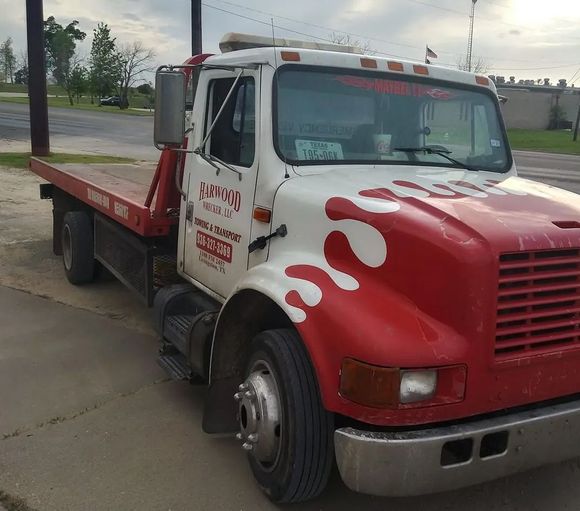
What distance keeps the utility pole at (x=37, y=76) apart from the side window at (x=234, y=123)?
13170 mm

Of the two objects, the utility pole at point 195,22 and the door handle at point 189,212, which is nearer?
the door handle at point 189,212

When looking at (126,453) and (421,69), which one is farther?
(421,69)

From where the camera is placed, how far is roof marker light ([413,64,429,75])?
3.93 meters

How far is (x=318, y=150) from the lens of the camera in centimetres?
356

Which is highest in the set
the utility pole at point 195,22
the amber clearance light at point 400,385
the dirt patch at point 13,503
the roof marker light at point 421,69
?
the utility pole at point 195,22

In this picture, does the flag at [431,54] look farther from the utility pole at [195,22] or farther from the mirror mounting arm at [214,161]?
the utility pole at [195,22]

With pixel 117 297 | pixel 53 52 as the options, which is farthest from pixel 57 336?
pixel 53 52

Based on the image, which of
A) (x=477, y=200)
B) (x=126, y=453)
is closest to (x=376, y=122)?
(x=477, y=200)

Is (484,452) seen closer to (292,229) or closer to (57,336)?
(292,229)

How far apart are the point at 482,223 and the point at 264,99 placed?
1.46m

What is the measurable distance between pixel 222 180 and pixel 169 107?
53 cm

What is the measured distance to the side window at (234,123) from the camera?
3662 mm

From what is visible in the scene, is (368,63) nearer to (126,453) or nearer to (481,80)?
(481,80)

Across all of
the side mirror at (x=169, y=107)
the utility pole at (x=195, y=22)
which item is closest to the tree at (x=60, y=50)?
the utility pole at (x=195, y=22)
